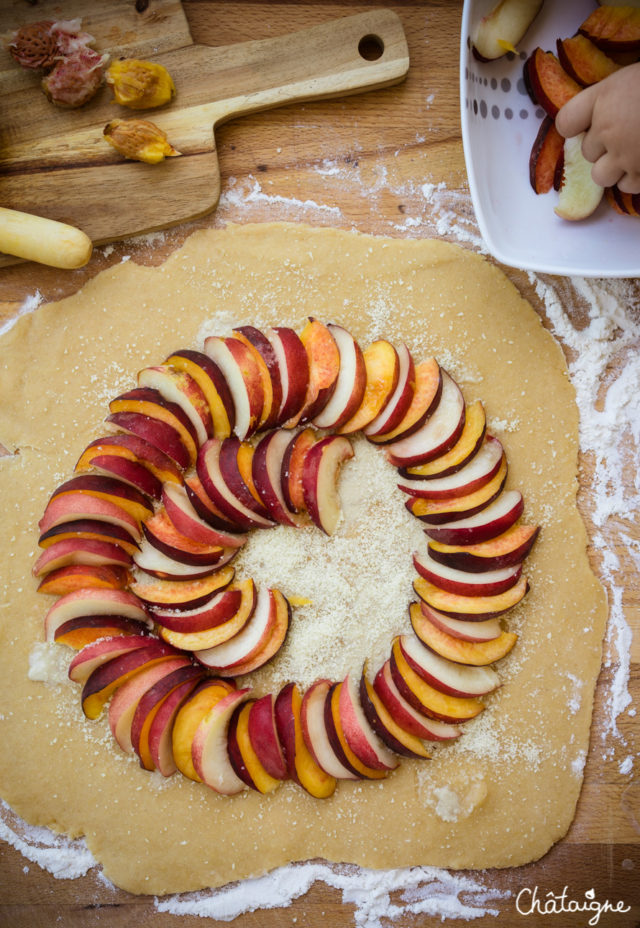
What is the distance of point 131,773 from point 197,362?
1.30 meters

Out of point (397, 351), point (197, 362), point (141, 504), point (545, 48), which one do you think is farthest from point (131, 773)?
Result: point (545, 48)

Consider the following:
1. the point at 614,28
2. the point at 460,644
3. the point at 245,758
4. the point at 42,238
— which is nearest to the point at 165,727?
the point at 245,758

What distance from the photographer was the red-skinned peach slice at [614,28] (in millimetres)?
1885

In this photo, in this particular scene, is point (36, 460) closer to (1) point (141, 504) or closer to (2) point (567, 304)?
(1) point (141, 504)

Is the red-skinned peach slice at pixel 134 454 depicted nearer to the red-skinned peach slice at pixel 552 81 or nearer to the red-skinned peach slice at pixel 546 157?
the red-skinned peach slice at pixel 546 157

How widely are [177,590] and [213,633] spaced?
17 centimetres

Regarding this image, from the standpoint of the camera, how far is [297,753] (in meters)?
2.01

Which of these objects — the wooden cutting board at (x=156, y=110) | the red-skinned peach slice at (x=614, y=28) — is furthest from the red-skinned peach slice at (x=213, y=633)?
the red-skinned peach slice at (x=614, y=28)

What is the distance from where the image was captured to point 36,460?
84.3 inches

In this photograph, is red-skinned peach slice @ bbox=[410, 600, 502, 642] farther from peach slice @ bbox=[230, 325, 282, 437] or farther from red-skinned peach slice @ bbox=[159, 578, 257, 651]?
peach slice @ bbox=[230, 325, 282, 437]

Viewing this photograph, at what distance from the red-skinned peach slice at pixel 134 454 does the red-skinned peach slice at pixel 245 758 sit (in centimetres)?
77

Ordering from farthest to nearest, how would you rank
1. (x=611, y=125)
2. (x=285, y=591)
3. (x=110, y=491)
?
1. (x=285, y=591)
2. (x=110, y=491)
3. (x=611, y=125)

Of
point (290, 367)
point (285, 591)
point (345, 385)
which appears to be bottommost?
point (285, 591)

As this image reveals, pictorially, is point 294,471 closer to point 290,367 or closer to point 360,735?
point 290,367
